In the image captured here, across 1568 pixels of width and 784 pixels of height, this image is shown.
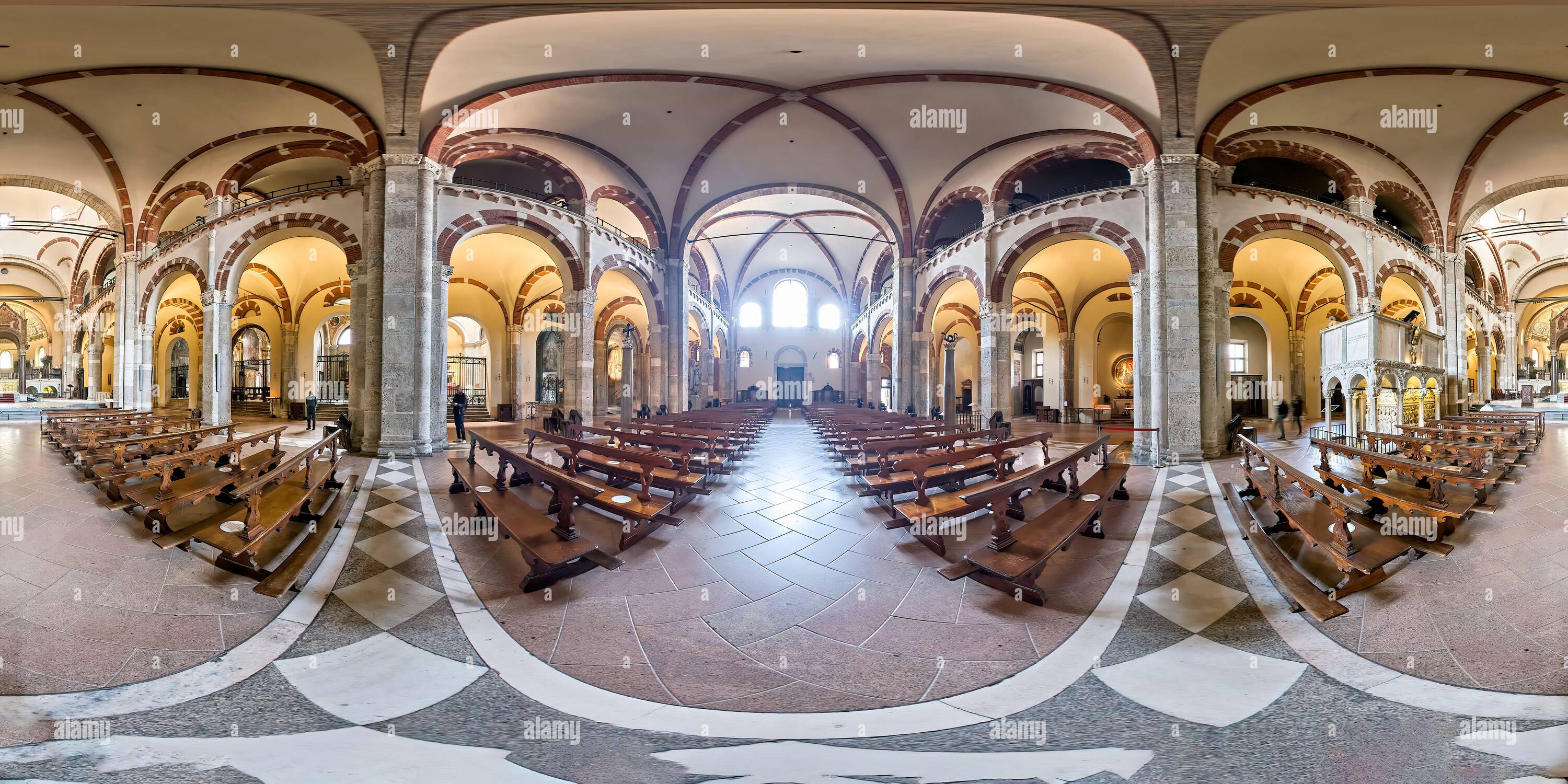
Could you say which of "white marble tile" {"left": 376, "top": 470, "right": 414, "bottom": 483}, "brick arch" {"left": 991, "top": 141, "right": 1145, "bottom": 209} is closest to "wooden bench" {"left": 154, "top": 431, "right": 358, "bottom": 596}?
"white marble tile" {"left": 376, "top": 470, "right": 414, "bottom": 483}

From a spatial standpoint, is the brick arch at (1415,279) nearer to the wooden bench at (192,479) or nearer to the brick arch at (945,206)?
the brick arch at (945,206)

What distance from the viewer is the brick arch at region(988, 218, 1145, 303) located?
11641 millimetres

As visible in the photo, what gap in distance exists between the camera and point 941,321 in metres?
26.9

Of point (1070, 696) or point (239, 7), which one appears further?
point (239, 7)

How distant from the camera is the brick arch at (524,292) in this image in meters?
21.1

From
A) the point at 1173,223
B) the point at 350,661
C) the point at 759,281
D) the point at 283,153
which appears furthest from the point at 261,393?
the point at 1173,223

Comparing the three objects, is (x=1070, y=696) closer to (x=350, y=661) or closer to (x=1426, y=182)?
(x=350, y=661)

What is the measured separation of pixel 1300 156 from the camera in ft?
43.2

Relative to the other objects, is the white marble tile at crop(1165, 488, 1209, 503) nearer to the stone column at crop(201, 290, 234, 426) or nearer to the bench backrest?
the bench backrest

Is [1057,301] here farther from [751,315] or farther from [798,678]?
[798,678]

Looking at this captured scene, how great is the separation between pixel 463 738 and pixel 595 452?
3731 millimetres

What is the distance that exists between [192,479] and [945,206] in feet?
55.9

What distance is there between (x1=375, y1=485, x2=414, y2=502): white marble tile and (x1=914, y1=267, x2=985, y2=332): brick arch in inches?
502

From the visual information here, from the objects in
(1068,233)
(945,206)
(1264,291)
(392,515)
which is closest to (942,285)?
(945,206)
